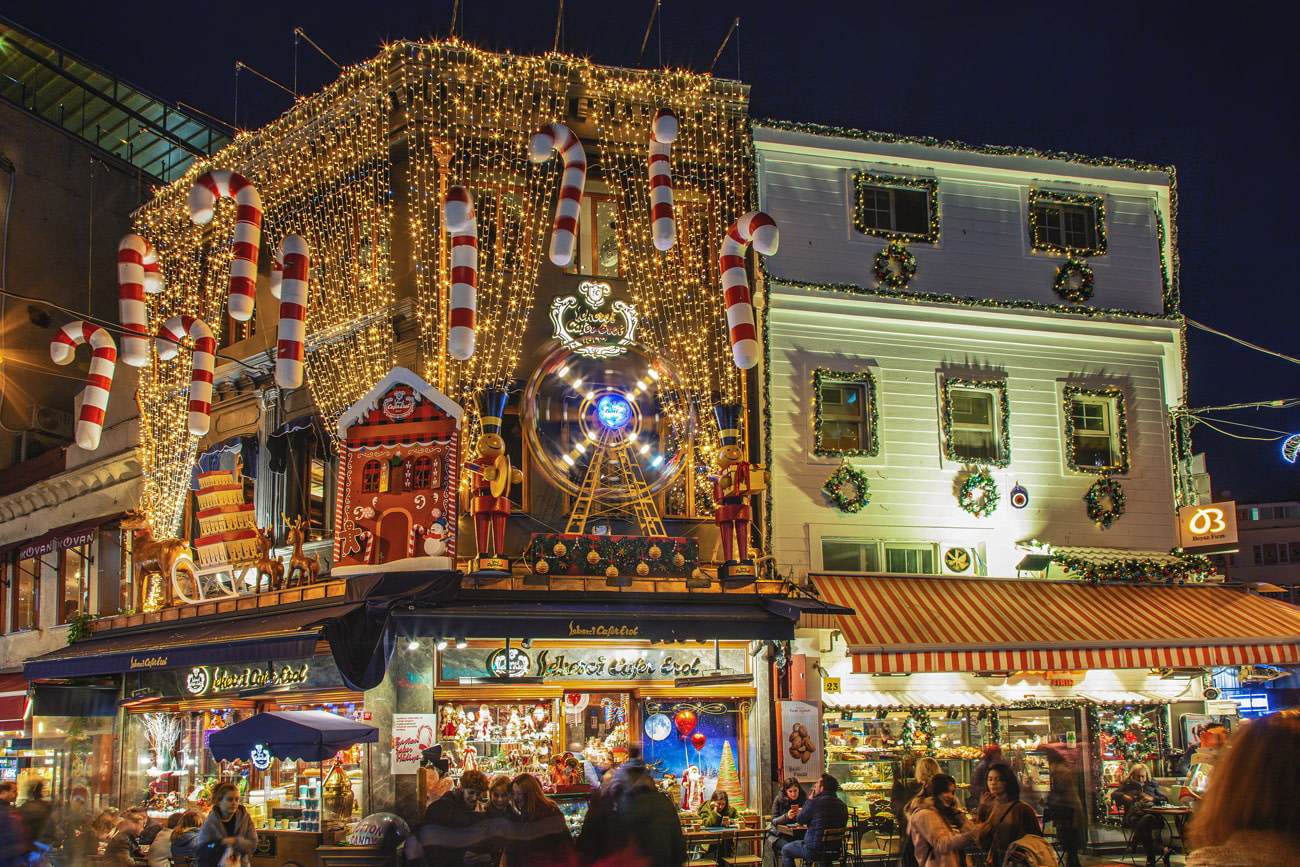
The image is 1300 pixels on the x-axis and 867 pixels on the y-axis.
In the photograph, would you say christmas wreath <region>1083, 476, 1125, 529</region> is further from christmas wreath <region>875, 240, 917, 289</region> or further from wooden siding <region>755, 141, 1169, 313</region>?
christmas wreath <region>875, 240, 917, 289</region>

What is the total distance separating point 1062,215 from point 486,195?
32.2ft

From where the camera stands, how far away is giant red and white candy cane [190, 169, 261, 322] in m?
14.6

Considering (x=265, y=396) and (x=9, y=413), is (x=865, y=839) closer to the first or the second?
(x=265, y=396)

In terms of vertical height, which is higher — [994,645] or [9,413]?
[9,413]

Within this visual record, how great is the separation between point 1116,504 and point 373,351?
476 inches

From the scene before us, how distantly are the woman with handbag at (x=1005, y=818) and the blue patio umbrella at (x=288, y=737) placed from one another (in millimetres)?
7303

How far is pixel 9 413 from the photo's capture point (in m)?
27.0

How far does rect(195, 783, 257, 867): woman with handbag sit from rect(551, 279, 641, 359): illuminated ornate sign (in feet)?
25.4

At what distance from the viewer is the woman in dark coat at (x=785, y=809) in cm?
1352

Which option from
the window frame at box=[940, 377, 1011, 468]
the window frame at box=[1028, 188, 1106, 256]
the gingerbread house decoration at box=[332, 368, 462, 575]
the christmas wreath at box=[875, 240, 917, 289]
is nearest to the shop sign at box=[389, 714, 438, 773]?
the gingerbread house decoration at box=[332, 368, 462, 575]

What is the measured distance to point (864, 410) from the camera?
59.6 ft

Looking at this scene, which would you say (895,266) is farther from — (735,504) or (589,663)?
(589,663)

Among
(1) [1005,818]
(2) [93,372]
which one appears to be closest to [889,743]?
(1) [1005,818]

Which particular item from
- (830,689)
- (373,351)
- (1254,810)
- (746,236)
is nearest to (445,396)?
(373,351)
